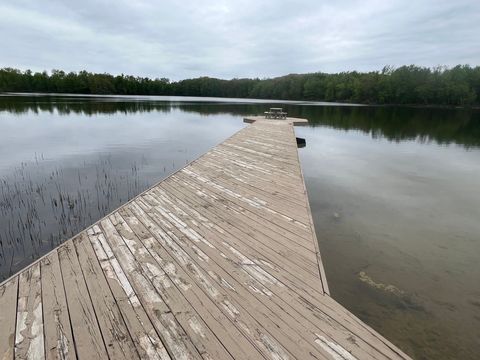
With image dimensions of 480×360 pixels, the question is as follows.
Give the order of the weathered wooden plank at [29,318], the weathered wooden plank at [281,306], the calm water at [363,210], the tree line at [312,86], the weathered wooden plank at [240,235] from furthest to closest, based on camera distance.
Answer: the tree line at [312,86], the calm water at [363,210], the weathered wooden plank at [240,235], the weathered wooden plank at [281,306], the weathered wooden plank at [29,318]

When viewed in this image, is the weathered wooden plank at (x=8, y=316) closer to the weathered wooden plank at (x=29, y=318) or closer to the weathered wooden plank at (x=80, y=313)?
the weathered wooden plank at (x=29, y=318)

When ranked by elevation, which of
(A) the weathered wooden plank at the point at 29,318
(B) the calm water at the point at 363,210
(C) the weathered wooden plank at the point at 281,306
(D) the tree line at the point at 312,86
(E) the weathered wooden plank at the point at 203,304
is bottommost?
(B) the calm water at the point at 363,210

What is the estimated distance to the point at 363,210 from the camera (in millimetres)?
7098

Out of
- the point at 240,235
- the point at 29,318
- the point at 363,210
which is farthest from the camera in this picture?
the point at 363,210

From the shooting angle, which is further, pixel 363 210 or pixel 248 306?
pixel 363 210

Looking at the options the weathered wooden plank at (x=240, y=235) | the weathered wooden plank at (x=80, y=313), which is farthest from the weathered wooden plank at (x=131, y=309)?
the weathered wooden plank at (x=240, y=235)

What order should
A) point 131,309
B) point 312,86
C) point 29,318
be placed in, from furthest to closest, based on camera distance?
point 312,86, point 131,309, point 29,318

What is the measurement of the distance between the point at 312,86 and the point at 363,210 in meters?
84.2

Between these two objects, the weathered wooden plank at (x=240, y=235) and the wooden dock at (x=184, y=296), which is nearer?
the wooden dock at (x=184, y=296)

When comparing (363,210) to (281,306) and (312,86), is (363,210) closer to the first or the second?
(281,306)

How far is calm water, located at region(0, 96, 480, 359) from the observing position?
374cm

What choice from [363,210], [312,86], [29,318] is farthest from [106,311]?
[312,86]

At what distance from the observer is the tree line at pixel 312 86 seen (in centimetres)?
5675

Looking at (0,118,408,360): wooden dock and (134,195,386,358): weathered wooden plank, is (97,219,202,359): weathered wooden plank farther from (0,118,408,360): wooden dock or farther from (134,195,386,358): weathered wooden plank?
(134,195,386,358): weathered wooden plank
